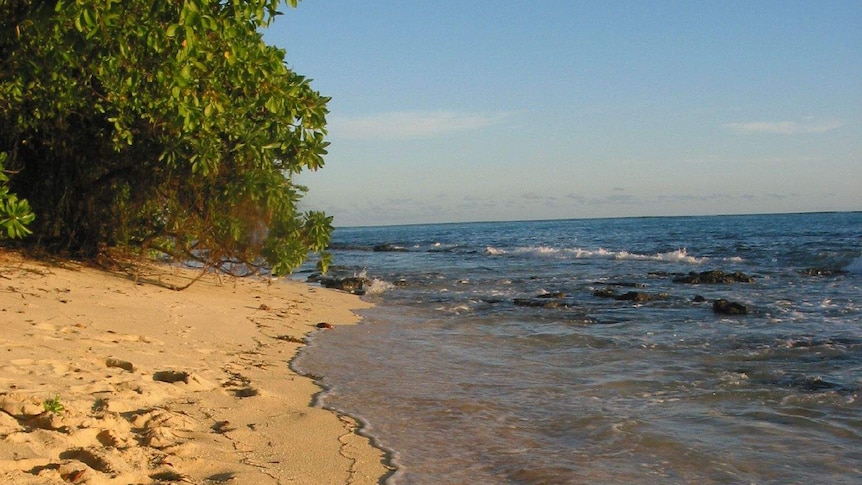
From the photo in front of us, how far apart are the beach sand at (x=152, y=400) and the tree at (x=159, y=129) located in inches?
67.7

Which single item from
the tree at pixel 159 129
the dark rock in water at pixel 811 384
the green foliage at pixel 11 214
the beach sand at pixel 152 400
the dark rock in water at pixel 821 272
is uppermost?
the tree at pixel 159 129

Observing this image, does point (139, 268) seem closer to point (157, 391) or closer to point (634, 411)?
point (157, 391)

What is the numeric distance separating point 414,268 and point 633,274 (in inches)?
303

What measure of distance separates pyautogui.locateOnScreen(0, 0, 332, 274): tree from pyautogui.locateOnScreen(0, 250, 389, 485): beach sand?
5.64 feet

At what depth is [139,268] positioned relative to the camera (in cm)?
1298

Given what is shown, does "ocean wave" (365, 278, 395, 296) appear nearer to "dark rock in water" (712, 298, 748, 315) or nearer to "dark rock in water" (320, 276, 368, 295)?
"dark rock in water" (320, 276, 368, 295)

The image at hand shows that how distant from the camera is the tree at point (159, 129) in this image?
5.26m

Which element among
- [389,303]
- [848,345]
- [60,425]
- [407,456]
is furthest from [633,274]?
[60,425]

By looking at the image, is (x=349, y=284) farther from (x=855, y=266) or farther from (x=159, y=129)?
(x=855, y=266)

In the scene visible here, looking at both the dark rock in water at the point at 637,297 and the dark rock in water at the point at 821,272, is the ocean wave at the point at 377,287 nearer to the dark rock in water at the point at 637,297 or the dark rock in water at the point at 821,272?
the dark rock in water at the point at 637,297

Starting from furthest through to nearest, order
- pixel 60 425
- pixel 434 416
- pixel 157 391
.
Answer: pixel 434 416, pixel 157 391, pixel 60 425

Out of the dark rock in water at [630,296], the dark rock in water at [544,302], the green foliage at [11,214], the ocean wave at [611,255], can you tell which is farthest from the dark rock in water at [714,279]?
the green foliage at [11,214]

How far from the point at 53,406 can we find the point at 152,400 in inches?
34.0

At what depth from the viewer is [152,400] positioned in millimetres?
5098
